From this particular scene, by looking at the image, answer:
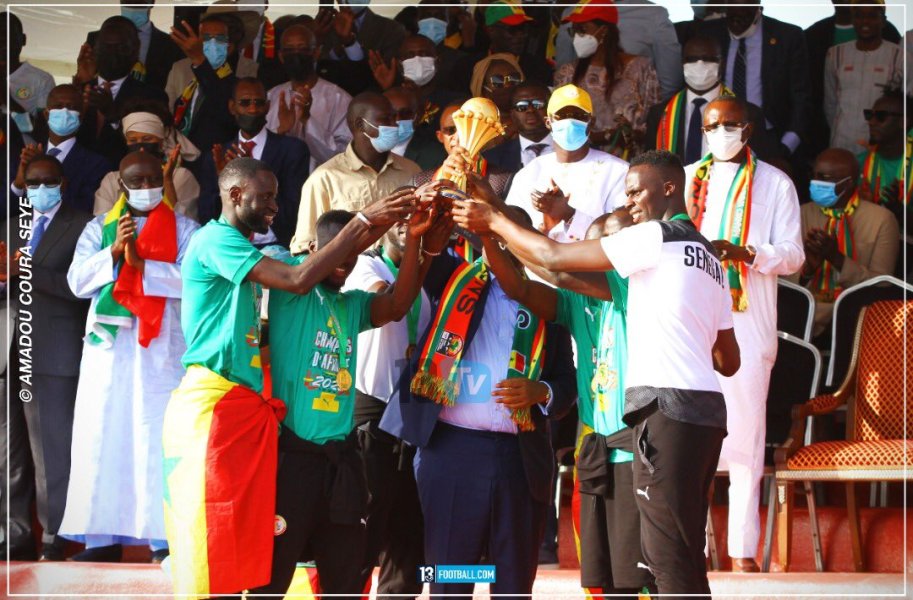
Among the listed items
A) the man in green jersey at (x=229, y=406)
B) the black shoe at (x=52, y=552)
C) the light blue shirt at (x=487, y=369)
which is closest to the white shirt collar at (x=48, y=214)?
the black shoe at (x=52, y=552)

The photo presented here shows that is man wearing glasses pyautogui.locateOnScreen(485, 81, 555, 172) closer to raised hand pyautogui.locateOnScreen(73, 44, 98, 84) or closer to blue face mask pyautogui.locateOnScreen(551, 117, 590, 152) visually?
blue face mask pyautogui.locateOnScreen(551, 117, 590, 152)

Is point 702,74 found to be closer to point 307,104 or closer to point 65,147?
point 307,104

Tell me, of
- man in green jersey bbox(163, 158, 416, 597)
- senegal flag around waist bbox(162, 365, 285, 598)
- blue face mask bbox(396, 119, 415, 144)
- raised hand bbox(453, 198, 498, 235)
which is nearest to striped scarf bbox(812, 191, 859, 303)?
blue face mask bbox(396, 119, 415, 144)

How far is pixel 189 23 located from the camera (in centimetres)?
917

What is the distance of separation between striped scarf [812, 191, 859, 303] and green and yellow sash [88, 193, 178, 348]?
12.4 feet

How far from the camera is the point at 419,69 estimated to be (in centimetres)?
881

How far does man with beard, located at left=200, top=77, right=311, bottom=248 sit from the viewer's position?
812cm

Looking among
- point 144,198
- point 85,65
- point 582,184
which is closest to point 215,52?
point 85,65

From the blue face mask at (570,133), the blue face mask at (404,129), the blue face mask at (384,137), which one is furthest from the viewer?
the blue face mask at (404,129)

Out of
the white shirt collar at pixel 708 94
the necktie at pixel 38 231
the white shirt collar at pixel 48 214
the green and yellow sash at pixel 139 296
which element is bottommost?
the green and yellow sash at pixel 139 296

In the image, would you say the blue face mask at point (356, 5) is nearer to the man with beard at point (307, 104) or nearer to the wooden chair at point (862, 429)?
the man with beard at point (307, 104)

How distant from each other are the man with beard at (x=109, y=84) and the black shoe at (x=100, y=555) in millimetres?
2596

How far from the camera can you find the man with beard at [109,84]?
862 cm

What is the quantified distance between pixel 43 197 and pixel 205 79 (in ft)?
5.48
